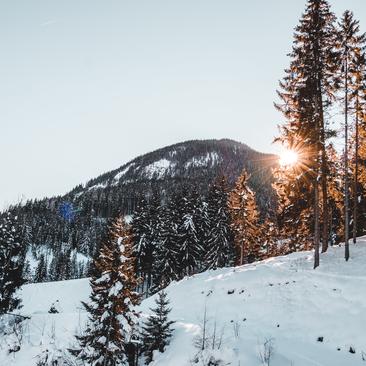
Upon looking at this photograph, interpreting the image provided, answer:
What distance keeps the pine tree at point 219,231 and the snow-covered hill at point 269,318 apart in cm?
1970

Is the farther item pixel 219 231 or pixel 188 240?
pixel 188 240

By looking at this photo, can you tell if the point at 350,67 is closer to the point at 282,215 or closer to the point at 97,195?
the point at 282,215

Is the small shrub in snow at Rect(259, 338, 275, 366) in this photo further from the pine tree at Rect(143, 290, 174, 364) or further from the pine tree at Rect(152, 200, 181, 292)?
the pine tree at Rect(152, 200, 181, 292)

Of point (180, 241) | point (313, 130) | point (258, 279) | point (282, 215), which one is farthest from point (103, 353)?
point (180, 241)

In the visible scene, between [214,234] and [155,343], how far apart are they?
30502 millimetres

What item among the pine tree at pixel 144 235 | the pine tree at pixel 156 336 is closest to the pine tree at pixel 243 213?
the pine tree at pixel 144 235

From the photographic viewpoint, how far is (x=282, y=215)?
79.6 feet

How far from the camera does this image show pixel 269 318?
16.1 metres

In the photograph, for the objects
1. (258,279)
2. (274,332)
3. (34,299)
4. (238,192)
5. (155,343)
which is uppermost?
(238,192)

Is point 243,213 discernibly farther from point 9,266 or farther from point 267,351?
point 267,351

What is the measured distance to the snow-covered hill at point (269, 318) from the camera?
13.1m

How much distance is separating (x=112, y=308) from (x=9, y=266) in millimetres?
15787

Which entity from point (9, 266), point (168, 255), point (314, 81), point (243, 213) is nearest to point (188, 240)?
point (168, 255)

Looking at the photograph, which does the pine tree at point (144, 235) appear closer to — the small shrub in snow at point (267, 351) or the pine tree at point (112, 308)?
the pine tree at point (112, 308)
